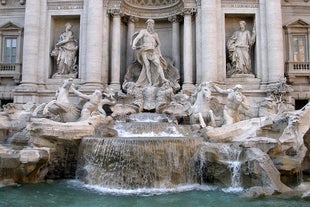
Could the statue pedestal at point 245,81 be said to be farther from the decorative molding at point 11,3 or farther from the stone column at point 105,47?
the decorative molding at point 11,3

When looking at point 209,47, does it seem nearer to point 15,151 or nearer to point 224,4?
point 224,4

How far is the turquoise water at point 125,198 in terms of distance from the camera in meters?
8.37

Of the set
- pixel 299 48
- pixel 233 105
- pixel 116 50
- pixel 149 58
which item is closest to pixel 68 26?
pixel 116 50

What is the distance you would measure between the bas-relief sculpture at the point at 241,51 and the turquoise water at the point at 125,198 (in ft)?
28.4

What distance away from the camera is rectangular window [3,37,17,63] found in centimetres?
1962

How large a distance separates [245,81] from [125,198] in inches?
404

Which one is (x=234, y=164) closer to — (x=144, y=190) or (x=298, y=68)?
(x=144, y=190)

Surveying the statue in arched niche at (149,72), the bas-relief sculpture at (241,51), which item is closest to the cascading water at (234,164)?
the statue in arched niche at (149,72)

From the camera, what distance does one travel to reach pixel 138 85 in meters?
16.8

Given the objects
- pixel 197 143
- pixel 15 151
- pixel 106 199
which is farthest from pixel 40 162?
pixel 197 143

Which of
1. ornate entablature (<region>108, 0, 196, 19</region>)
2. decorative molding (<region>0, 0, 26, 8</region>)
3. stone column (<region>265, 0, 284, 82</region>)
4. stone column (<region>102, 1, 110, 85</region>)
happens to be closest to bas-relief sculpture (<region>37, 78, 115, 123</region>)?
stone column (<region>102, 1, 110, 85</region>)

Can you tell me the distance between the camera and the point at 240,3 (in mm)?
17984

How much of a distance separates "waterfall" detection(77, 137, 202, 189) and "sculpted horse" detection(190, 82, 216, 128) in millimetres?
2664

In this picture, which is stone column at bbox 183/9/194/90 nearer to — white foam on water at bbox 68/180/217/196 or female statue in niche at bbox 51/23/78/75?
female statue in niche at bbox 51/23/78/75
